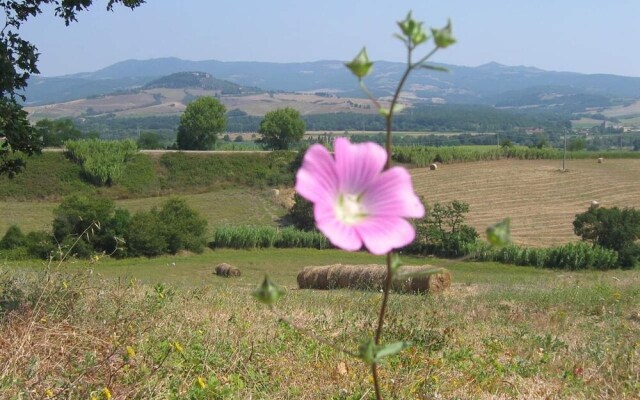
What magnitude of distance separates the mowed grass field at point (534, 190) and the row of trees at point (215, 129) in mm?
18767

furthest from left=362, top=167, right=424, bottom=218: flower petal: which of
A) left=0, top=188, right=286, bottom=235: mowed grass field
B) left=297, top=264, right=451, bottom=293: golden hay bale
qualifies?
left=0, top=188, right=286, bottom=235: mowed grass field

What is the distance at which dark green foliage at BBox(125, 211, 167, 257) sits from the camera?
3031cm

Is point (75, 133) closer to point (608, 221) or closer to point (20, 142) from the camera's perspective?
point (608, 221)

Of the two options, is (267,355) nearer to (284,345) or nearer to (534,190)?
(284,345)

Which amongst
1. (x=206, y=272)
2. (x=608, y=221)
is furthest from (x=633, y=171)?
(x=206, y=272)

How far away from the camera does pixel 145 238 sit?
3044cm

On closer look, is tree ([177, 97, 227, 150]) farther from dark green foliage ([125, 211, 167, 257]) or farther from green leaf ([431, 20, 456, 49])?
green leaf ([431, 20, 456, 49])

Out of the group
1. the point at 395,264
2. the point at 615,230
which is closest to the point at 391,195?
the point at 395,264

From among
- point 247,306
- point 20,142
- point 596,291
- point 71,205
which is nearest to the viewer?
point 247,306

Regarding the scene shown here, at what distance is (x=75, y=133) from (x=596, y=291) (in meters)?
71.0

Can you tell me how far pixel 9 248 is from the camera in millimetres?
28125

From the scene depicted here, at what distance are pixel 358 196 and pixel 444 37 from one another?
28 centimetres

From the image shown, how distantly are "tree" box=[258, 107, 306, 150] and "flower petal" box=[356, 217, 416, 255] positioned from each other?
71.1 m

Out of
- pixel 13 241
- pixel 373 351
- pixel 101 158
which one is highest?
pixel 373 351
